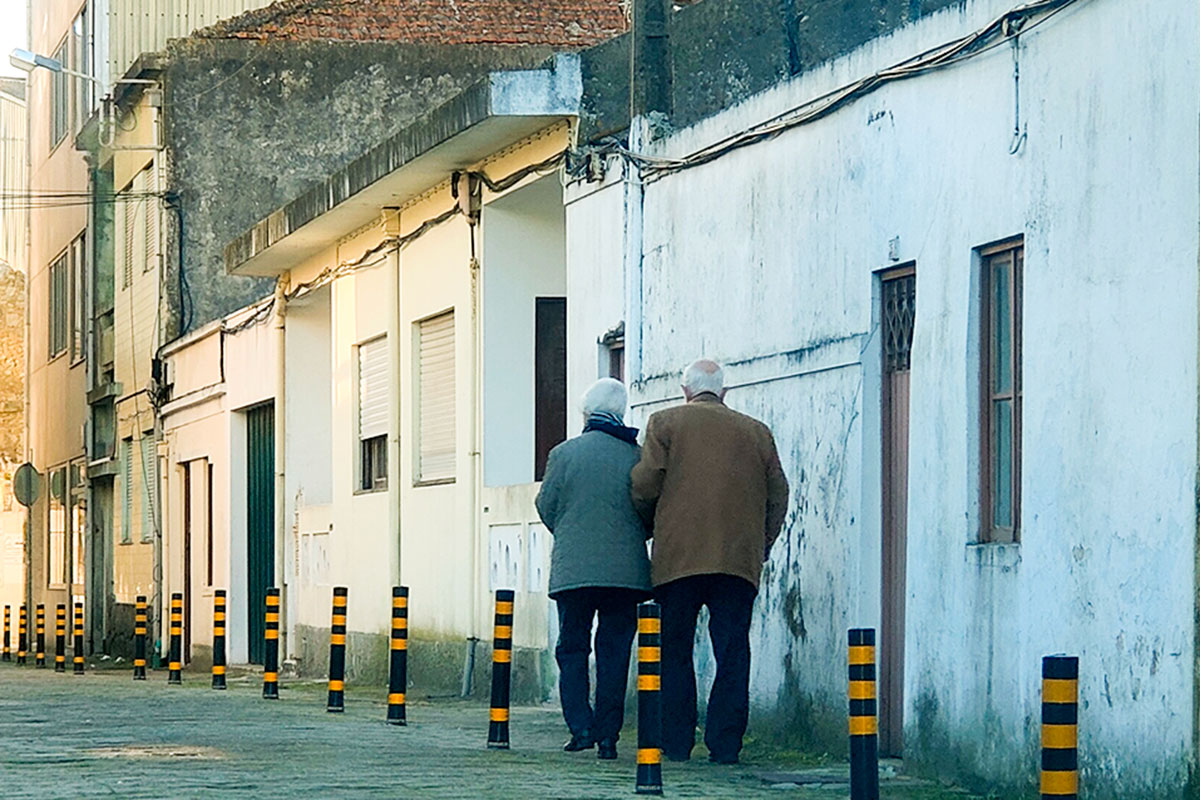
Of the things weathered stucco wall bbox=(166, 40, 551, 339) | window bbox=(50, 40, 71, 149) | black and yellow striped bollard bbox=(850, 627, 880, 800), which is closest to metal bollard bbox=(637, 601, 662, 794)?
black and yellow striped bollard bbox=(850, 627, 880, 800)

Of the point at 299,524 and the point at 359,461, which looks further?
the point at 299,524

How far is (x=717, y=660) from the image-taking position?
11.8 metres

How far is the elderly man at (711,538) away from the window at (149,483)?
2290 centimetres

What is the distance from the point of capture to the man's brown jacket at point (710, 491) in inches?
459

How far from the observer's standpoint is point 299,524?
26156 millimetres

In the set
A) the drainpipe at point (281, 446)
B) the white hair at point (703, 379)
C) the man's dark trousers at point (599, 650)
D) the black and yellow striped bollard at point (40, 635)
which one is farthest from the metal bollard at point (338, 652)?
the black and yellow striped bollard at point (40, 635)

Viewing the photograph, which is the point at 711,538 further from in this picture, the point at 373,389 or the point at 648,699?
the point at 373,389

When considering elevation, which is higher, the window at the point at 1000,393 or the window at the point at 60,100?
the window at the point at 60,100

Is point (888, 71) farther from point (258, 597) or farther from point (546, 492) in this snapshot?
point (258, 597)

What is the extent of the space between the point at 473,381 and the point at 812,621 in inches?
282

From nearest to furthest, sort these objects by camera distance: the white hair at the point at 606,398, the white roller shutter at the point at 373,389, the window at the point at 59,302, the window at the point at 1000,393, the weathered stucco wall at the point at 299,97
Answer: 1. the window at the point at 1000,393
2. the white hair at the point at 606,398
3. the white roller shutter at the point at 373,389
4. the weathered stucco wall at the point at 299,97
5. the window at the point at 59,302

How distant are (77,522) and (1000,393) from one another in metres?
34.2

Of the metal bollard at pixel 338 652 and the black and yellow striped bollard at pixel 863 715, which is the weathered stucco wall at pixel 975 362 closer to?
the black and yellow striped bollard at pixel 863 715

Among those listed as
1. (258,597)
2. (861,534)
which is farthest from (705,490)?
(258,597)
